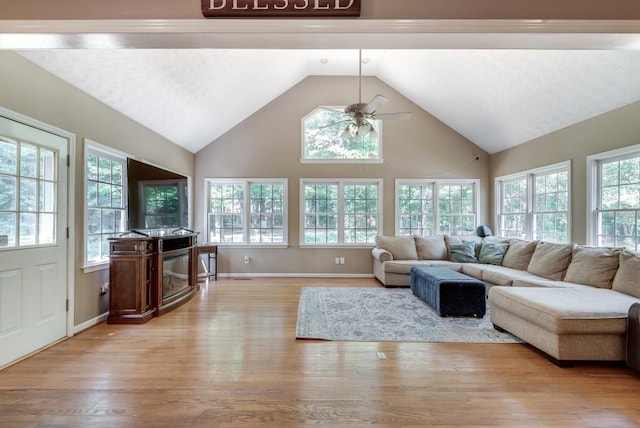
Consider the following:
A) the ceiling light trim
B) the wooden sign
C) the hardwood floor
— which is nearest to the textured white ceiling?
the ceiling light trim

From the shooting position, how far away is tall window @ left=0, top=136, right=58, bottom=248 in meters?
2.46

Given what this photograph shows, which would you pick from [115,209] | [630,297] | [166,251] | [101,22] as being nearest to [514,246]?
[630,297]

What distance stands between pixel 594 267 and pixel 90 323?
5.73 meters

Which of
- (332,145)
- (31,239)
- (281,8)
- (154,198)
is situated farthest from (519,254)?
(31,239)

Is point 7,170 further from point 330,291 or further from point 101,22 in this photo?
point 330,291

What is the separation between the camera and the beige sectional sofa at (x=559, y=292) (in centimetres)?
241

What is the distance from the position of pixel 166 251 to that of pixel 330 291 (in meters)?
2.55

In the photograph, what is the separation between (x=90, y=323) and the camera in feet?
11.0

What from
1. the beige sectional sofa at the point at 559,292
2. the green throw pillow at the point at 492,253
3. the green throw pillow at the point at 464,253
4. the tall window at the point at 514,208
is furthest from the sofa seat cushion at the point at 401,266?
the tall window at the point at 514,208

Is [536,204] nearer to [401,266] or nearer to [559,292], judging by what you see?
[401,266]

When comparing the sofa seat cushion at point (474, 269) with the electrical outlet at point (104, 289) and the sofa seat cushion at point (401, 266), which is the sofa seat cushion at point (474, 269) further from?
the electrical outlet at point (104, 289)

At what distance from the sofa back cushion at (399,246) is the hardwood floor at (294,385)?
2.70m

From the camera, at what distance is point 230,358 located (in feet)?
8.49

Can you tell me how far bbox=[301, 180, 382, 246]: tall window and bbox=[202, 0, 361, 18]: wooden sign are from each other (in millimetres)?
4579
